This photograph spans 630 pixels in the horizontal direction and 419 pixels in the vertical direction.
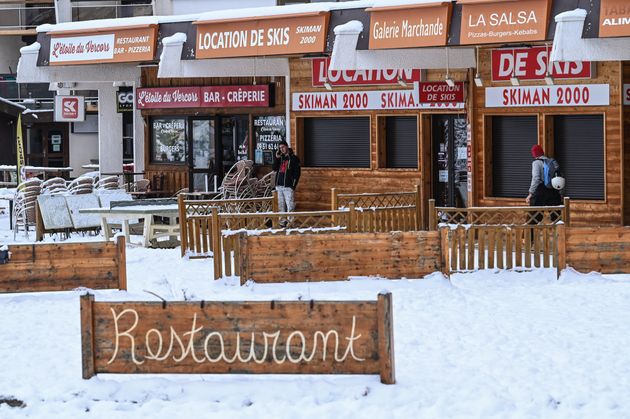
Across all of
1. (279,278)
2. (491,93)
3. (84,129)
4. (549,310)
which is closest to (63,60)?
(491,93)

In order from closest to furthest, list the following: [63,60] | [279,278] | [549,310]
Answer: [549,310] < [279,278] < [63,60]

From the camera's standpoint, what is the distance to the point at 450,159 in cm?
2445

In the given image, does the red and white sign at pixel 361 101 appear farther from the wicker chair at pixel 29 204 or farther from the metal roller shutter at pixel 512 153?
the wicker chair at pixel 29 204

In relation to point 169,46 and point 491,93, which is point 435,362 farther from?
point 169,46

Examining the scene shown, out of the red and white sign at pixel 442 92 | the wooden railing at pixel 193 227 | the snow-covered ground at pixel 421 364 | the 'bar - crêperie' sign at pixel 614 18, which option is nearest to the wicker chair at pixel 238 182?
the red and white sign at pixel 442 92

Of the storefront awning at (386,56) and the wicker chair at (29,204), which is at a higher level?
the storefront awning at (386,56)

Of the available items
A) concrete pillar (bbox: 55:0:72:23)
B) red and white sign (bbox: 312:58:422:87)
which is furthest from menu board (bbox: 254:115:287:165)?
concrete pillar (bbox: 55:0:72:23)

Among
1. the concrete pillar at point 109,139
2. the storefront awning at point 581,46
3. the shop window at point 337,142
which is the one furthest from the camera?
the concrete pillar at point 109,139

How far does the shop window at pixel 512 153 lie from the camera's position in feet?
74.1

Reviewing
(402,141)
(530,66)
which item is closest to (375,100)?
(402,141)

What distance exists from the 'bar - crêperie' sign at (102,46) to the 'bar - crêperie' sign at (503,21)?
719cm

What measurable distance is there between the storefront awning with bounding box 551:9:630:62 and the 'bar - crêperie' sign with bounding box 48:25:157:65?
9.09 metres

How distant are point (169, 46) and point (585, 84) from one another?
24.4 feet

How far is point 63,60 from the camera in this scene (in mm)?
27062
